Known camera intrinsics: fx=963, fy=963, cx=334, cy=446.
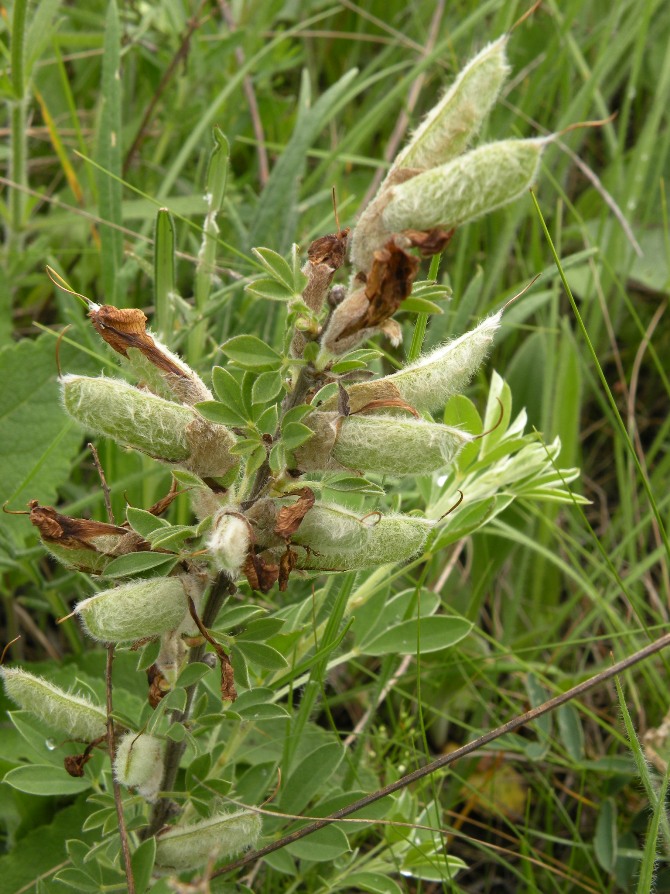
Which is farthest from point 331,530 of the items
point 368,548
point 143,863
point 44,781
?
point 44,781

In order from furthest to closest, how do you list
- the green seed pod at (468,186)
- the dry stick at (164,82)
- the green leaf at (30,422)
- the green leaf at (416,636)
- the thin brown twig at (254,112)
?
the thin brown twig at (254,112) < the dry stick at (164,82) < the green leaf at (30,422) < the green leaf at (416,636) < the green seed pod at (468,186)

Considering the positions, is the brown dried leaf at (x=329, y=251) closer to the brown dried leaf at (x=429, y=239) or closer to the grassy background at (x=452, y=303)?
the brown dried leaf at (x=429, y=239)

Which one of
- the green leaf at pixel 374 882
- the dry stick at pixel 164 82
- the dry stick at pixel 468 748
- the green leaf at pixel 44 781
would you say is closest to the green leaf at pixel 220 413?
the dry stick at pixel 468 748

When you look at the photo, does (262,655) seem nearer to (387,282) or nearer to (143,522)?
(143,522)

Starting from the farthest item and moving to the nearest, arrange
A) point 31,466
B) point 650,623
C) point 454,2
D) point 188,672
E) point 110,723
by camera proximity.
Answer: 1. point 454,2
2. point 650,623
3. point 31,466
4. point 110,723
5. point 188,672

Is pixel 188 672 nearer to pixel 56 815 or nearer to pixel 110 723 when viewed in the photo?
pixel 110 723

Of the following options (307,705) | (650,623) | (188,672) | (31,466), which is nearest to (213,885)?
(307,705)
